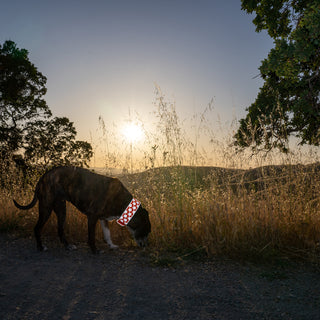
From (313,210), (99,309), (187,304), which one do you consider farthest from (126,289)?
(313,210)

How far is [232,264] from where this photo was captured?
350cm

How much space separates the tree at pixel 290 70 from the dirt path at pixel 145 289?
2331 mm

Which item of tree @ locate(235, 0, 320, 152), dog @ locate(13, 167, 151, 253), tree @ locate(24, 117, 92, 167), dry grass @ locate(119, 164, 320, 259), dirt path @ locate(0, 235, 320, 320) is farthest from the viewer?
tree @ locate(24, 117, 92, 167)

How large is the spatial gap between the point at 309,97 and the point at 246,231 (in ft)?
17.0

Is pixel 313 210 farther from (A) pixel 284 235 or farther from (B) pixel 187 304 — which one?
(B) pixel 187 304

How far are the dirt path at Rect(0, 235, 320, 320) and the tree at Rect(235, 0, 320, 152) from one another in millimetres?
2331

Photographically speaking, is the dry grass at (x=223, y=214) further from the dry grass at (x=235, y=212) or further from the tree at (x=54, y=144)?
the tree at (x=54, y=144)

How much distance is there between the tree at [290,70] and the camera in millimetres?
6336

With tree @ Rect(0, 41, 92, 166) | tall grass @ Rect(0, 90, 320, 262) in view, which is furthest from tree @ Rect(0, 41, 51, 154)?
tall grass @ Rect(0, 90, 320, 262)

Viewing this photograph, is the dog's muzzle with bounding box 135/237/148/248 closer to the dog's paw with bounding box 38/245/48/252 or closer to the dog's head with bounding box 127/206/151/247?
the dog's head with bounding box 127/206/151/247

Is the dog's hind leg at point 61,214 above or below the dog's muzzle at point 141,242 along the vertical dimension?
above

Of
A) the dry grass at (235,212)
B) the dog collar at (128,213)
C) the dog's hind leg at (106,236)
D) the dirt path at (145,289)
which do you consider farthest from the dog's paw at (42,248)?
the dry grass at (235,212)

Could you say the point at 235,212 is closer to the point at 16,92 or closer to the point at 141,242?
the point at 141,242

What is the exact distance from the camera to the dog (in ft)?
13.6
